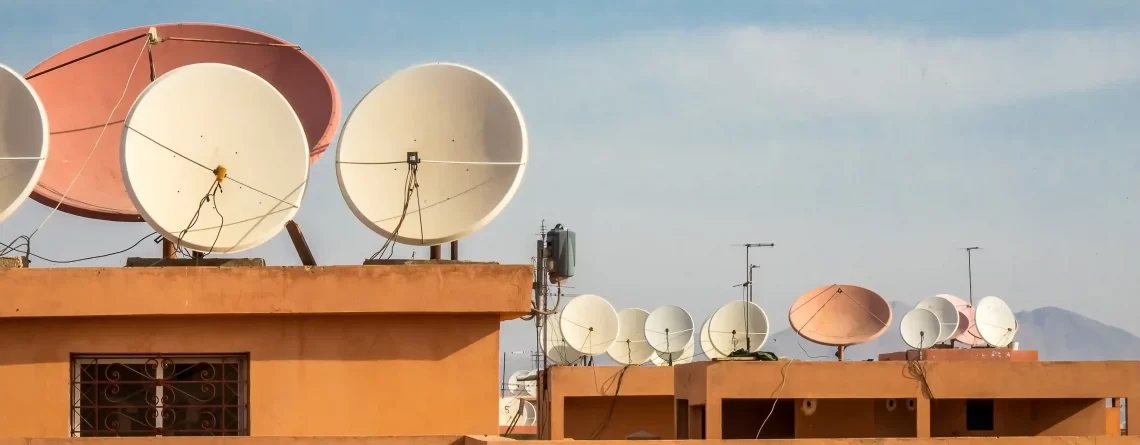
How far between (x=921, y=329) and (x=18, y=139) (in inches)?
993

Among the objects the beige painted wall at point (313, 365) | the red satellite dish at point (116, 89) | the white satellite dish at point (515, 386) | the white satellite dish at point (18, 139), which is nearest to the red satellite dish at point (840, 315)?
the red satellite dish at point (116, 89)

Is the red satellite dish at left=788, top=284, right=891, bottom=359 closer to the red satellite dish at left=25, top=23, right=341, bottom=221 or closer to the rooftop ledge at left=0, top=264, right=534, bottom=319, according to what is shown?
the red satellite dish at left=25, top=23, right=341, bottom=221

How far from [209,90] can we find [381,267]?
7.55 ft

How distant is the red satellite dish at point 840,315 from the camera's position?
27062 mm

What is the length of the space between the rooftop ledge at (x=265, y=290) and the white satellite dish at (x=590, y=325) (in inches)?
770

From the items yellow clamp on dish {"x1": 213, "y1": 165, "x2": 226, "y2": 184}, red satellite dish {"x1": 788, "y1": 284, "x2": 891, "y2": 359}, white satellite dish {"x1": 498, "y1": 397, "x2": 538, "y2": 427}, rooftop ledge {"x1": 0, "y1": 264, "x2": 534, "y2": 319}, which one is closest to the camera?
rooftop ledge {"x1": 0, "y1": 264, "x2": 534, "y2": 319}

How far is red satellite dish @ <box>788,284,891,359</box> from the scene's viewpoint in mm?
27062

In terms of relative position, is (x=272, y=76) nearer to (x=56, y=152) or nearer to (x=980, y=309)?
(x=56, y=152)

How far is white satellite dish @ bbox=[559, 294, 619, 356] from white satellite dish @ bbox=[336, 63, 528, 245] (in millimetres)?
18740

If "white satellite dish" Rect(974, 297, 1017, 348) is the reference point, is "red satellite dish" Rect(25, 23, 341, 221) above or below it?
above

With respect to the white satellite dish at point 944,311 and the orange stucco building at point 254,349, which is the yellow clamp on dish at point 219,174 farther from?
the white satellite dish at point 944,311

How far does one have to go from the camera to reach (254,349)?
1195 cm

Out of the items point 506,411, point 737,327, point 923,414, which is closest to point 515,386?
point 506,411

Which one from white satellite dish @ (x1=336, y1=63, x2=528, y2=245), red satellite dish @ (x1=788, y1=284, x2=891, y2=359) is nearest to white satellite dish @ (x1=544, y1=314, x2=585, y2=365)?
red satellite dish @ (x1=788, y1=284, x2=891, y2=359)
